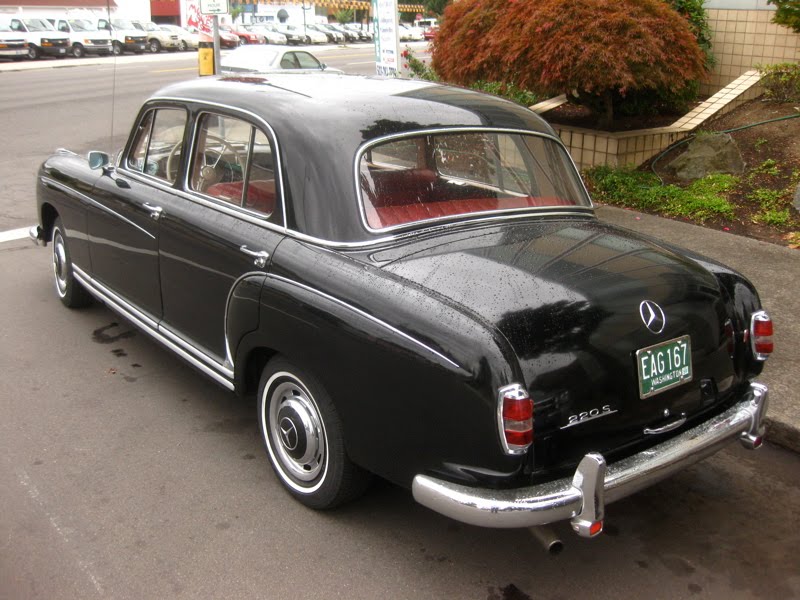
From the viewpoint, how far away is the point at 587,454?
294 cm

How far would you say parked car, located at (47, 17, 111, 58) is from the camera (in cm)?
3384

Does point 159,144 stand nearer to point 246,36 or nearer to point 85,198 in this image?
point 85,198

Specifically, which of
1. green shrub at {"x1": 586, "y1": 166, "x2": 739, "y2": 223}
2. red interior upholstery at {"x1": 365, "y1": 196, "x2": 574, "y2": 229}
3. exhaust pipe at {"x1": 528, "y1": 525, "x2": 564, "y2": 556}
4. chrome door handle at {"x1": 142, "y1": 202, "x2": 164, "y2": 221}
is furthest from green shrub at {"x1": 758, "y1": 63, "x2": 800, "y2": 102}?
exhaust pipe at {"x1": 528, "y1": 525, "x2": 564, "y2": 556}

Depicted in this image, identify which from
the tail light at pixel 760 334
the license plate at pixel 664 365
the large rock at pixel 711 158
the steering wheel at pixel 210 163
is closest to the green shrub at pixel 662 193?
the large rock at pixel 711 158

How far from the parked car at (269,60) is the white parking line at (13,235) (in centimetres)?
1077

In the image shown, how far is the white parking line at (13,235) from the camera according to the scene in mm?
8123

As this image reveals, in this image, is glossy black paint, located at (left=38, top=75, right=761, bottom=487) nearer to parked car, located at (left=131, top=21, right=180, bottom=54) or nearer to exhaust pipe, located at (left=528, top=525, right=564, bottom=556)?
exhaust pipe, located at (left=528, top=525, right=564, bottom=556)

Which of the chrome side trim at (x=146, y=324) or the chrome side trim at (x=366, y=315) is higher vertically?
Answer: the chrome side trim at (x=366, y=315)

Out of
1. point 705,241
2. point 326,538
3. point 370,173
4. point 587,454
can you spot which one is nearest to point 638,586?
point 587,454

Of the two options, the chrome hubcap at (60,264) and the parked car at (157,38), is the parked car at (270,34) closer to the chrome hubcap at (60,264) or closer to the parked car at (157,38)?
the parked car at (157,38)

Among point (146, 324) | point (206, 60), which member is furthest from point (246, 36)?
point (146, 324)

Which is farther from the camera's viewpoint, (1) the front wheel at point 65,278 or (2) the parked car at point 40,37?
(2) the parked car at point 40,37

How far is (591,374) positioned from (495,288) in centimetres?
49

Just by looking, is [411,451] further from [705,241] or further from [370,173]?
[705,241]
